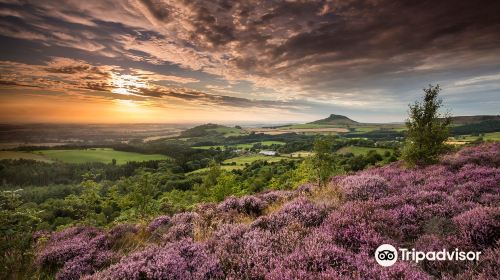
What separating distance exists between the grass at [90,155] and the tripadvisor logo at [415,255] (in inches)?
5686

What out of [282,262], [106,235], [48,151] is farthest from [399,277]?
[48,151]

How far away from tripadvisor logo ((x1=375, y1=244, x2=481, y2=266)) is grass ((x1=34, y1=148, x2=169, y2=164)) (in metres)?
144

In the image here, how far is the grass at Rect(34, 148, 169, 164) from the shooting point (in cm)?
13062

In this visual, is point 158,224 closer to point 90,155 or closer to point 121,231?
point 121,231

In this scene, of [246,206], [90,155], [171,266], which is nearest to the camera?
[171,266]

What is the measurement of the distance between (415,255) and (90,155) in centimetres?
16341

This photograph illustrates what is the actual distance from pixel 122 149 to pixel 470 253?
177792 millimetres

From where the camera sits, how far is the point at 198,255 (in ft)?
18.1

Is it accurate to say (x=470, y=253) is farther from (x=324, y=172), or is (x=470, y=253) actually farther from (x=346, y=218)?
(x=324, y=172)

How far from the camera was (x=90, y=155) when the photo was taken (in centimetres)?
13912

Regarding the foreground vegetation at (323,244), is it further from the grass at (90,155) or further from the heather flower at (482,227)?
the grass at (90,155)

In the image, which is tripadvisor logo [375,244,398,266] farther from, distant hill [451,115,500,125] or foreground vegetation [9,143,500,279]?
distant hill [451,115,500,125]

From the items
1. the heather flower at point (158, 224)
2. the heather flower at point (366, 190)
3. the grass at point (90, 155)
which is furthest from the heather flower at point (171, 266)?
the grass at point (90, 155)

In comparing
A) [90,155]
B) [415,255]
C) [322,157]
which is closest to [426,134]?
[322,157]
